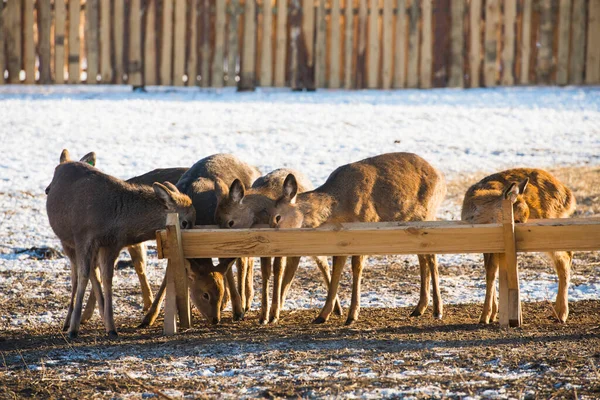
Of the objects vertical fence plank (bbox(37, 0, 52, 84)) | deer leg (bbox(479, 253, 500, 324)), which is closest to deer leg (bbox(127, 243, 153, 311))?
deer leg (bbox(479, 253, 500, 324))

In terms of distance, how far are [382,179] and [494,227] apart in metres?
2.12

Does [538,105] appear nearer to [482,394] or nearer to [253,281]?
[253,281]

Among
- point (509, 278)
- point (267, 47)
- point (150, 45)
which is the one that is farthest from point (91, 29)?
point (509, 278)

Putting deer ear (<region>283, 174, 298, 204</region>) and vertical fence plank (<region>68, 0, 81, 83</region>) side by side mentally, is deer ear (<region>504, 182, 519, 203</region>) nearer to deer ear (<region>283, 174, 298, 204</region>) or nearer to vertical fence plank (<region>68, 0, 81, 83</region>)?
deer ear (<region>283, 174, 298, 204</region>)

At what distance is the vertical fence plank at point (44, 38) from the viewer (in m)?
20.9

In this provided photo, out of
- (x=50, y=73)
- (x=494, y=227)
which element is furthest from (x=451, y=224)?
(x=50, y=73)

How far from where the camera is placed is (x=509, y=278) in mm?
9289

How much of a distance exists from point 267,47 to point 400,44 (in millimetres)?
2872

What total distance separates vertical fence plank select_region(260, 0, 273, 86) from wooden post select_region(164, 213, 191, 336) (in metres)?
12.2

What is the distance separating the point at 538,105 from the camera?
20969 millimetres

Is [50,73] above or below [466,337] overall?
above

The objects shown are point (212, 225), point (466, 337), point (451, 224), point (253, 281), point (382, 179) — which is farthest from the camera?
point (253, 281)

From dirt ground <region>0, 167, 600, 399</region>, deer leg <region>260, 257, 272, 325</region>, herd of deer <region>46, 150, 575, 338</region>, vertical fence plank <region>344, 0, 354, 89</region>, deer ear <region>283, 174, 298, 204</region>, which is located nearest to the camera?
dirt ground <region>0, 167, 600, 399</region>

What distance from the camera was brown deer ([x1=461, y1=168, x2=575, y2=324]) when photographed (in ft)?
32.5
